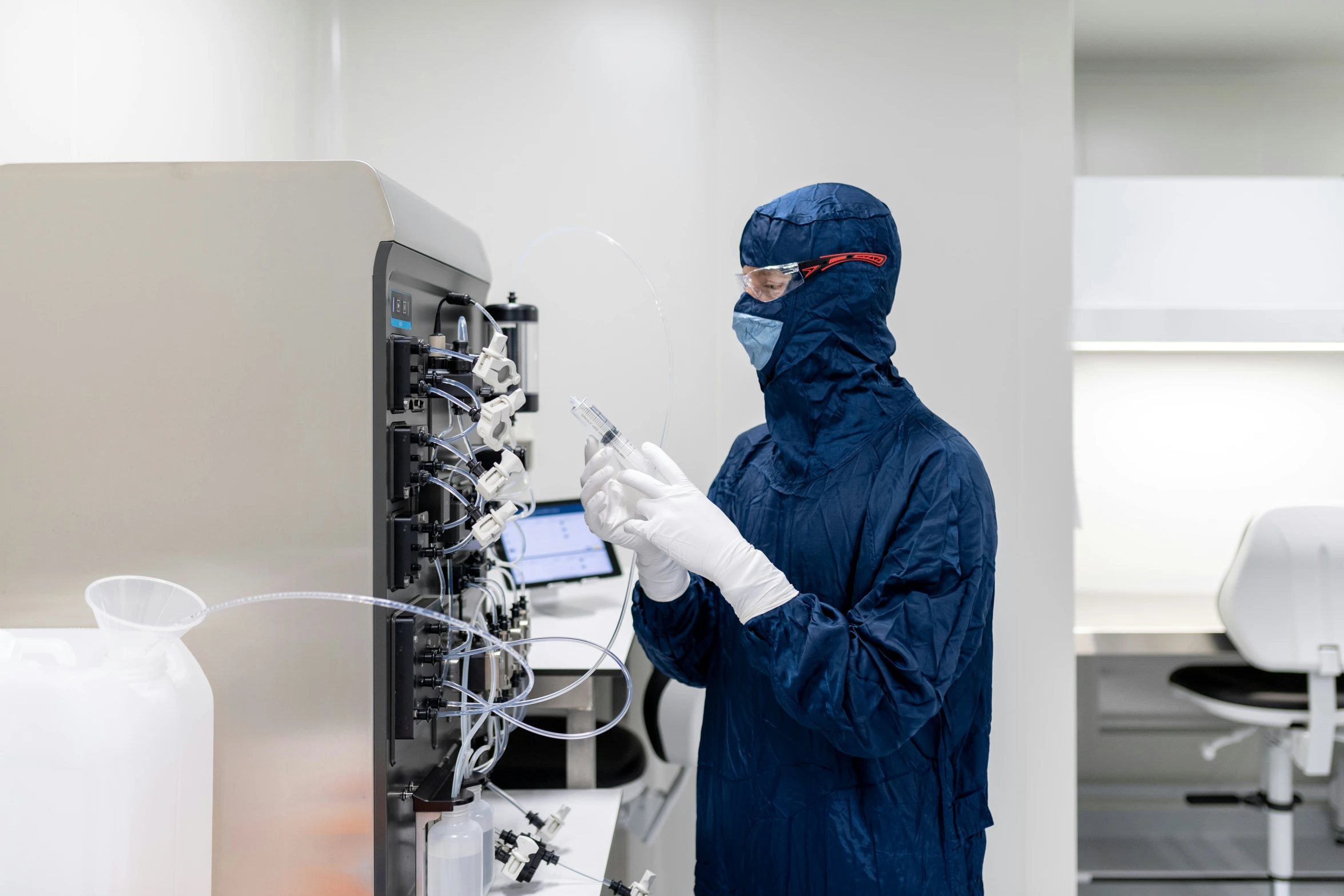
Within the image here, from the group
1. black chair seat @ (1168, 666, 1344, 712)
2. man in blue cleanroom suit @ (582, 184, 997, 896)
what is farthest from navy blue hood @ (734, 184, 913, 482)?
black chair seat @ (1168, 666, 1344, 712)

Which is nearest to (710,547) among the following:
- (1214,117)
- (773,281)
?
(773,281)

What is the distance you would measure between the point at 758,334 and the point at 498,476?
1.36ft

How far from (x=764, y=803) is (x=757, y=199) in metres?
1.49

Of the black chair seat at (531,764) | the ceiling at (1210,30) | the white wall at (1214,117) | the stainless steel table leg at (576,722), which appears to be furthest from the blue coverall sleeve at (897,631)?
the white wall at (1214,117)

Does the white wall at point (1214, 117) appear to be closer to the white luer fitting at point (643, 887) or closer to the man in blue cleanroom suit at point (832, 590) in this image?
the man in blue cleanroom suit at point (832, 590)

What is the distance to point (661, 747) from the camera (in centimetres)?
201

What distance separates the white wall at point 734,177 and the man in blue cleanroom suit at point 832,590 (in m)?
1.03

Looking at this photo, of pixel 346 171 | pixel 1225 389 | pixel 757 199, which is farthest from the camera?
pixel 1225 389

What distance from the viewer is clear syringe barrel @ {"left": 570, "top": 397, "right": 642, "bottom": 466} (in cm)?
111

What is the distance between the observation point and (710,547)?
1063 millimetres

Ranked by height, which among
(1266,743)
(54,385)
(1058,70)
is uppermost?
(1058,70)

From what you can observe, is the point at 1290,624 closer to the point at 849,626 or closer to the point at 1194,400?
the point at 1194,400

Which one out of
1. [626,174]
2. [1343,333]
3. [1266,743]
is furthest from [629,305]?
[1266,743]

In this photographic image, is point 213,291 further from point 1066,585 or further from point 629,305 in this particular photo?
point 1066,585
